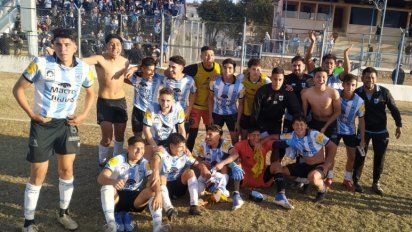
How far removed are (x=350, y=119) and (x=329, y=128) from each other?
1.13 ft

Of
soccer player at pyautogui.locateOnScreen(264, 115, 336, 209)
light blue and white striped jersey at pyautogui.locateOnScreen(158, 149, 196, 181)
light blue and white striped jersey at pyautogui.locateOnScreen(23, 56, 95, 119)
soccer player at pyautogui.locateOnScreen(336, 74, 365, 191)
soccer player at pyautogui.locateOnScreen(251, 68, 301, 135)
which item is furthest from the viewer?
soccer player at pyautogui.locateOnScreen(251, 68, 301, 135)

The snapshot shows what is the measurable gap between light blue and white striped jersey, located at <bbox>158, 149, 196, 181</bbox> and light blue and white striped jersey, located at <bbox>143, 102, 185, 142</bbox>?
1.45ft

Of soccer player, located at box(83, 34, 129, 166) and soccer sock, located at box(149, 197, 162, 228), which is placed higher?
soccer player, located at box(83, 34, 129, 166)

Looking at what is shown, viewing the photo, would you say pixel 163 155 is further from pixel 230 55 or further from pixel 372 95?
pixel 230 55

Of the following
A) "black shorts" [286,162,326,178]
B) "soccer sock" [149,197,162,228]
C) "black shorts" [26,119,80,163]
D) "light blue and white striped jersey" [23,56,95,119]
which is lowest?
"soccer sock" [149,197,162,228]

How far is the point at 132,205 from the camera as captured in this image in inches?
193

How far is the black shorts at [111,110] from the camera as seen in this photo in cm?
642

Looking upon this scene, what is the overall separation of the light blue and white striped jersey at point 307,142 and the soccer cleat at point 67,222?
10.4 feet

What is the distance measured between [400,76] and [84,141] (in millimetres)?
14931

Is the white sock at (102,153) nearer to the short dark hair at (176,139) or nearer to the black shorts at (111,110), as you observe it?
the black shorts at (111,110)

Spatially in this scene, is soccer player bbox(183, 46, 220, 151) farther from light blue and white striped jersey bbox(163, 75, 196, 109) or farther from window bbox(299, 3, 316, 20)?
window bbox(299, 3, 316, 20)

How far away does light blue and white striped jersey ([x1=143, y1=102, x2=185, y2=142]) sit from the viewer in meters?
5.77

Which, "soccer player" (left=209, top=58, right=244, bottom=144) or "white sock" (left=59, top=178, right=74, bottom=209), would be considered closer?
"white sock" (left=59, top=178, right=74, bottom=209)

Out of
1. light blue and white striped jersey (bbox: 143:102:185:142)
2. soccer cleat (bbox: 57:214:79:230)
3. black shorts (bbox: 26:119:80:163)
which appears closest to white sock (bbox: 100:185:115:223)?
soccer cleat (bbox: 57:214:79:230)
